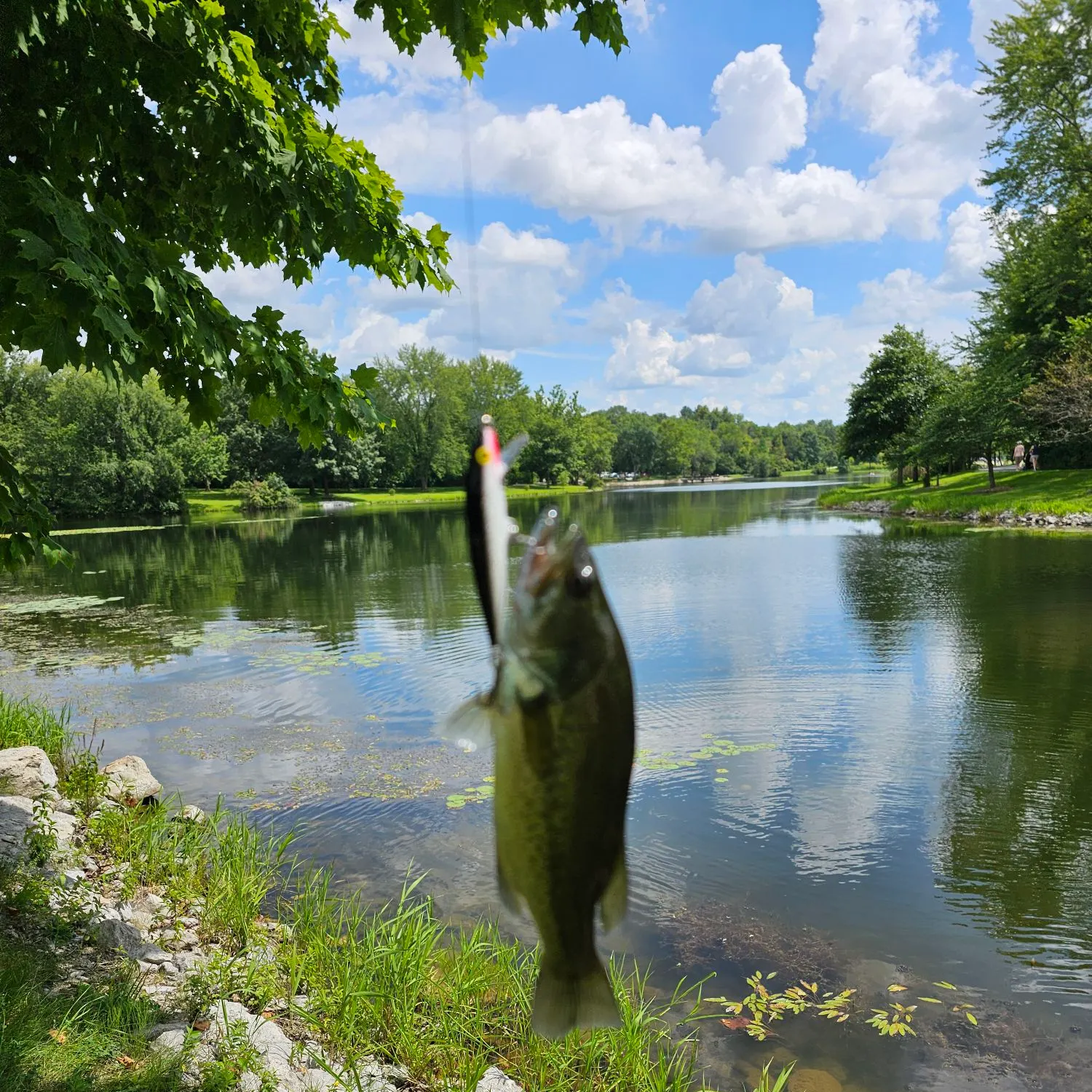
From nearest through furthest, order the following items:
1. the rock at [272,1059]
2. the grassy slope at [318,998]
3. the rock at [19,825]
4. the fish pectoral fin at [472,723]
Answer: the fish pectoral fin at [472,723], the grassy slope at [318,998], the rock at [272,1059], the rock at [19,825]

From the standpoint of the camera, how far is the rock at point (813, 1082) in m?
5.53

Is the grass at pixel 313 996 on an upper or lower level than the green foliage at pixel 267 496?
lower

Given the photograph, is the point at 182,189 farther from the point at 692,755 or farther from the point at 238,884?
the point at 692,755

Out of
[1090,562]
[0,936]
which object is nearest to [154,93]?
[0,936]

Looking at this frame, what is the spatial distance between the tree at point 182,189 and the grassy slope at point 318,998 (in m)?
2.68

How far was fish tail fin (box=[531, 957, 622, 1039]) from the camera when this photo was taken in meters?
1.14

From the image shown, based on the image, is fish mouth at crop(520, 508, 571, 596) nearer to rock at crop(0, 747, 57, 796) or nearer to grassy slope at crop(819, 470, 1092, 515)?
rock at crop(0, 747, 57, 796)

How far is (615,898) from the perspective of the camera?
1.16m

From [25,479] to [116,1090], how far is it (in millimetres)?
3751

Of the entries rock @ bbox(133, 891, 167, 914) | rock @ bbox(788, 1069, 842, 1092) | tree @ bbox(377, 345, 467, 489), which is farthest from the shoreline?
rock @ bbox(133, 891, 167, 914)

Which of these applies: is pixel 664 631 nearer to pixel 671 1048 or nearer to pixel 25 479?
pixel 671 1048

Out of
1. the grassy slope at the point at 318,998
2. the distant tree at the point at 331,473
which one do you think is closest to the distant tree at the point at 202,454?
the distant tree at the point at 331,473

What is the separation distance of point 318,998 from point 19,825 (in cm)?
332

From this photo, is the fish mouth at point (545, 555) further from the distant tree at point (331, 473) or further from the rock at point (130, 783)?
the distant tree at point (331, 473)
